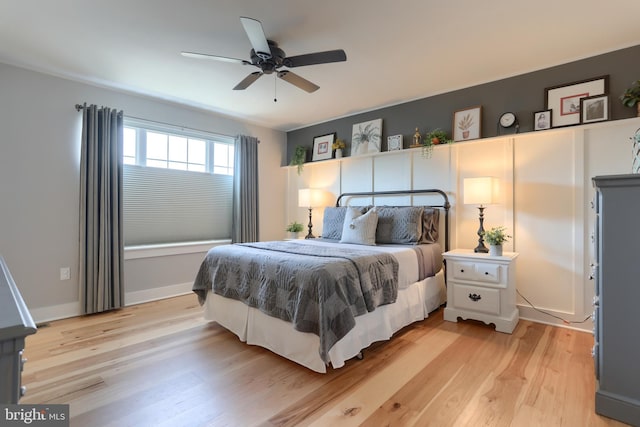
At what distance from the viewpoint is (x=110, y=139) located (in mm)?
3420

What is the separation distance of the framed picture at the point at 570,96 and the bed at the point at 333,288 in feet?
4.26

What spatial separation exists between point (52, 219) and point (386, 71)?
374cm

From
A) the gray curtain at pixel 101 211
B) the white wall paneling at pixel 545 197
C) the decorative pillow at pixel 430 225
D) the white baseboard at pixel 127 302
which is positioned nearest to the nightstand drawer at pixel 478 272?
the decorative pillow at pixel 430 225

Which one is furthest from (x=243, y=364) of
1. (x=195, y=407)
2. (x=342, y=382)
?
(x=342, y=382)

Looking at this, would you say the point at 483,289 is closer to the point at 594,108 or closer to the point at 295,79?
the point at 594,108

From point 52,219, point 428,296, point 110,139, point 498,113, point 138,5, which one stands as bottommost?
point 428,296

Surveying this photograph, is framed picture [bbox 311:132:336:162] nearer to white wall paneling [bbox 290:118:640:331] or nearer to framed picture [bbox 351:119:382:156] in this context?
framed picture [bbox 351:119:382:156]

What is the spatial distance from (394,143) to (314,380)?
3.01m

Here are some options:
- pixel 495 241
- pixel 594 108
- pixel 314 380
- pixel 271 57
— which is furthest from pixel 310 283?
pixel 594 108

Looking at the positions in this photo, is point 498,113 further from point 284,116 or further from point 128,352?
point 128,352

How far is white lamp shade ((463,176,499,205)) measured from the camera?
296 centimetres

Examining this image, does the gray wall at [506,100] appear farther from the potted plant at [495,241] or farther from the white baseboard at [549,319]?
the white baseboard at [549,319]

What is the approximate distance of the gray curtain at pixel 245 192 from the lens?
457cm

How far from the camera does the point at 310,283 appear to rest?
2031mm
